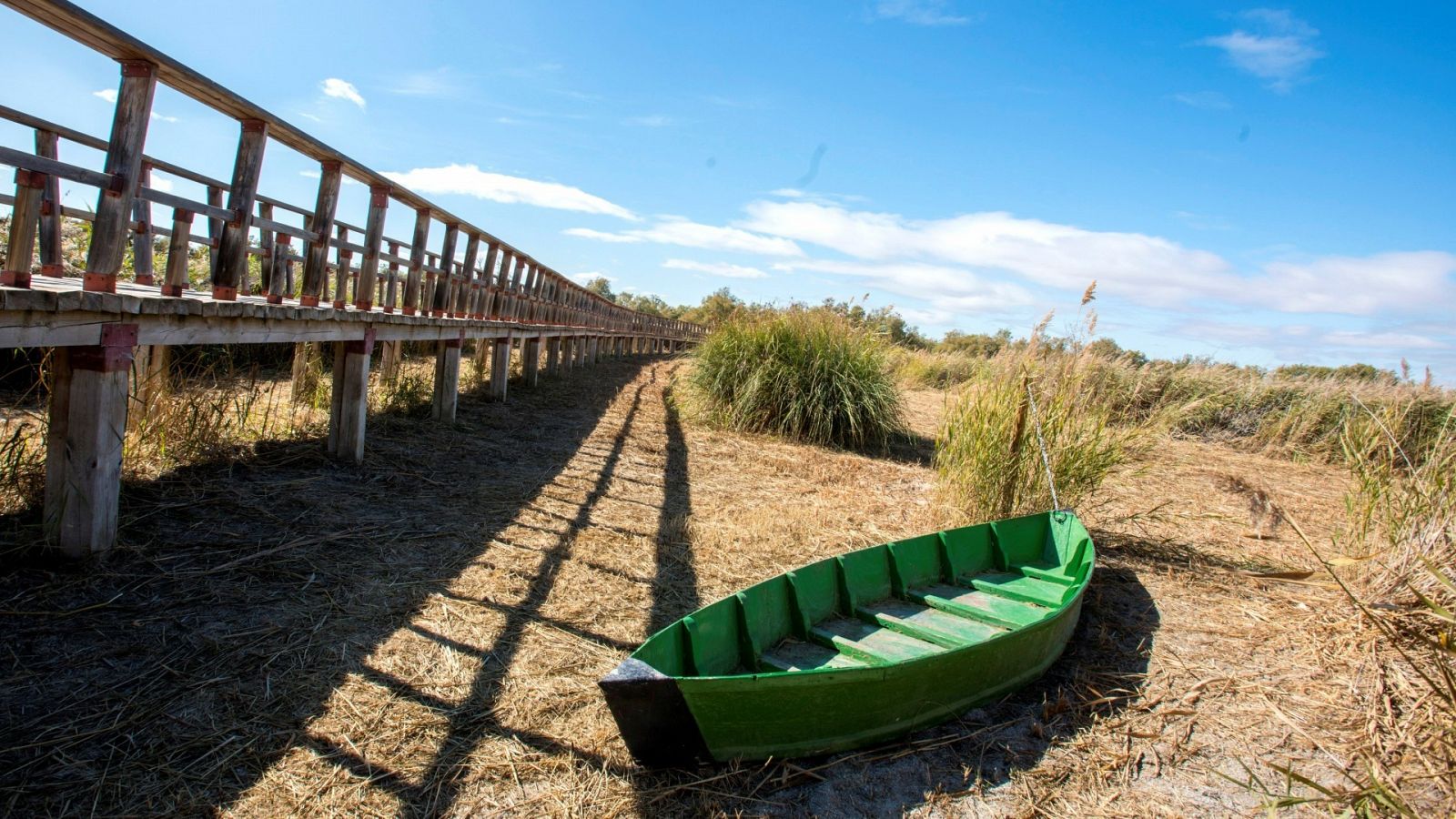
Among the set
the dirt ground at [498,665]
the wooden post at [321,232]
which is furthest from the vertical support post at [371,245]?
the dirt ground at [498,665]

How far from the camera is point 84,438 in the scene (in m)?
3.59

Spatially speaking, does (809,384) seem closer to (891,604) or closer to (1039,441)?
(1039,441)

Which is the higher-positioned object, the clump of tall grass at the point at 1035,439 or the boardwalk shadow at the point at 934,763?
the clump of tall grass at the point at 1035,439

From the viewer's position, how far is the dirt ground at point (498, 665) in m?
2.66

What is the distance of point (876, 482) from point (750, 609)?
16.2ft

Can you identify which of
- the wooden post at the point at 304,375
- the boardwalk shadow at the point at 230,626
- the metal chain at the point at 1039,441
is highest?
the metal chain at the point at 1039,441

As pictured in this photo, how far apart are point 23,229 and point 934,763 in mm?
4217

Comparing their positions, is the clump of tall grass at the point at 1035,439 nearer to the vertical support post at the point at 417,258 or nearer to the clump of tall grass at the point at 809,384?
the clump of tall grass at the point at 809,384

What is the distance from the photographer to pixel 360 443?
6.36 m

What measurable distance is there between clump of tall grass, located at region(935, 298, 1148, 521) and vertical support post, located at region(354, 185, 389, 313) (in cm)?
479

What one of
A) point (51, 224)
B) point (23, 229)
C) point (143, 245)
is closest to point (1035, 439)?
point (23, 229)

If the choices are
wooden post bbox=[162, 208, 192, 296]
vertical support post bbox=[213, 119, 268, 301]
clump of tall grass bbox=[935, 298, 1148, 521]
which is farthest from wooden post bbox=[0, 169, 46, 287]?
clump of tall grass bbox=[935, 298, 1148, 521]

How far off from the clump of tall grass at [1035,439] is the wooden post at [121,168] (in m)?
5.36

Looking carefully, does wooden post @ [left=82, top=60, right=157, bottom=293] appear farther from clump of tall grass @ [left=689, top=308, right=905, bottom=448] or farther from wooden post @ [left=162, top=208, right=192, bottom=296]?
clump of tall grass @ [left=689, top=308, right=905, bottom=448]
